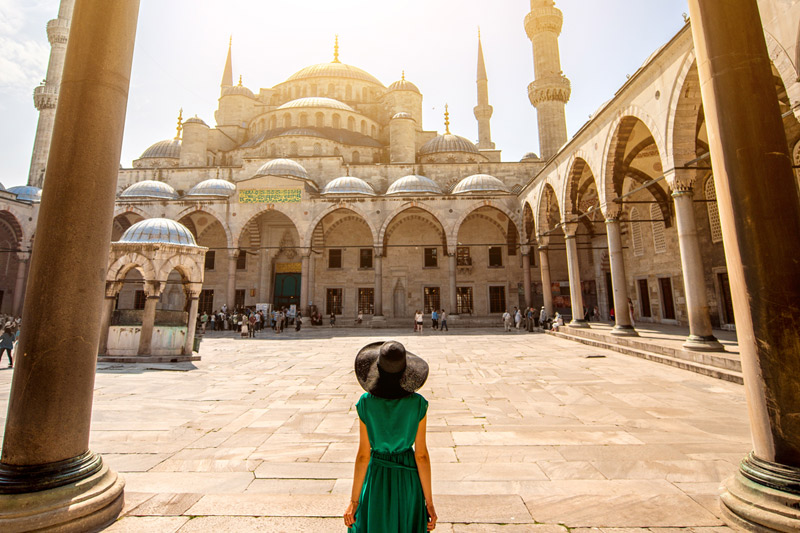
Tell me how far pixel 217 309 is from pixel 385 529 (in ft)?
76.0

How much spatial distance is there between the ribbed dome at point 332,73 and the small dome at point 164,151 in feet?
35.2

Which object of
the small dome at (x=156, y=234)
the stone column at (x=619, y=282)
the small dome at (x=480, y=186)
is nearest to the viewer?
the small dome at (x=156, y=234)

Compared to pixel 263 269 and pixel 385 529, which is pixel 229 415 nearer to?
pixel 385 529

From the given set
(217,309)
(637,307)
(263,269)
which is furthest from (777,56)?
(217,309)

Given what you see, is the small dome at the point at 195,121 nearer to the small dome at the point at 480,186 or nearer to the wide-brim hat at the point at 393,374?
the small dome at the point at 480,186

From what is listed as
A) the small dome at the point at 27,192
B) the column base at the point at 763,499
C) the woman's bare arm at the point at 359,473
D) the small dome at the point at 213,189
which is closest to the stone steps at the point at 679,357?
the column base at the point at 763,499

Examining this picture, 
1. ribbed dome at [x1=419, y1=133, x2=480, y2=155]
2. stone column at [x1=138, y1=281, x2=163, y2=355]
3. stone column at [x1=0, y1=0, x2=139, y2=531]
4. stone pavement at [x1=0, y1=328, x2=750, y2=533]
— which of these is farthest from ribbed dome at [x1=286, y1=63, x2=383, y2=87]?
stone column at [x1=0, y1=0, x2=139, y2=531]

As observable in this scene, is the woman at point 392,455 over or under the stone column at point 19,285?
under

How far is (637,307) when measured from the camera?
16.8m

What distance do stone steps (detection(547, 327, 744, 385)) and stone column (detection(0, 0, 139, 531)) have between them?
7.47 m

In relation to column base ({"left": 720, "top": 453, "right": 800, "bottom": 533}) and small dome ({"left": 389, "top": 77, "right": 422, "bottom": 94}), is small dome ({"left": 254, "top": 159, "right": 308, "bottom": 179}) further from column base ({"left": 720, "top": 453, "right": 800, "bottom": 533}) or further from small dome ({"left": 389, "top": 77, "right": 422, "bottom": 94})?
column base ({"left": 720, "top": 453, "right": 800, "bottom": 533})

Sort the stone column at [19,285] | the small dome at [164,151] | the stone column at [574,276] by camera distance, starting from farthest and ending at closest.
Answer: the small dome at [164,151] < the stone column at [19,285] < the stone column at [574,276]

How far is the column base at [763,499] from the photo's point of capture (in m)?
1.86

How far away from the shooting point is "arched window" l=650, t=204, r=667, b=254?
14.9m
